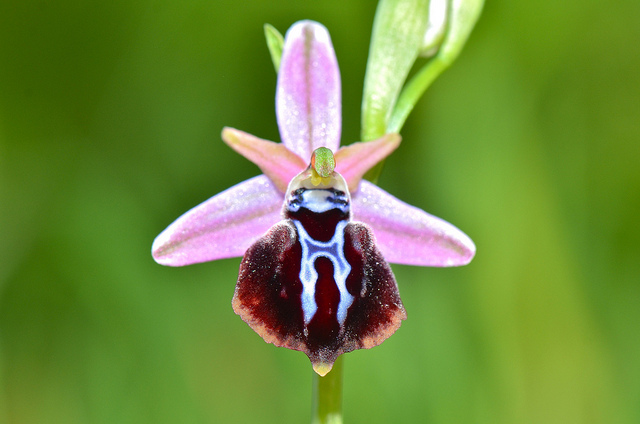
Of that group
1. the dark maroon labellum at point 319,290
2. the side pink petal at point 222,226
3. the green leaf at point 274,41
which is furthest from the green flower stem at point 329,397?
the green leaf at point 274,41

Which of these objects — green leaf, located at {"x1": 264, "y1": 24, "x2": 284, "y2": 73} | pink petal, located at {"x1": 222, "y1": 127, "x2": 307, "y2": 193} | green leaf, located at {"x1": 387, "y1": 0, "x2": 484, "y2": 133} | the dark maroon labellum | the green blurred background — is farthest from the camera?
the green blurred background

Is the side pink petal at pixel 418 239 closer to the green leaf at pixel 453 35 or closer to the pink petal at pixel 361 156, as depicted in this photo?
the pink petal at pixel 361 156

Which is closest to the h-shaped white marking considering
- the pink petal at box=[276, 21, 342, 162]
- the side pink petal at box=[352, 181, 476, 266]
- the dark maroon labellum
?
the dark maroon labellum

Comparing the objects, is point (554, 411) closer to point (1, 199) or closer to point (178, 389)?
point (178, 389)

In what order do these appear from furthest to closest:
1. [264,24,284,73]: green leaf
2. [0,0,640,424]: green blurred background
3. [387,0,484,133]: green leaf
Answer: [0,0,640,424]: green blurred background, [387,0,484,133]: green leaf, [264,24,284,73]: green leaf

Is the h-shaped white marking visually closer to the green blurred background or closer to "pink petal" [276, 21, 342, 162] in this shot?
"pink petal" [276, 21, 342, 162]

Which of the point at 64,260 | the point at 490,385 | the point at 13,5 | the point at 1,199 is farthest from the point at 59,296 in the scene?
the point at 490,385

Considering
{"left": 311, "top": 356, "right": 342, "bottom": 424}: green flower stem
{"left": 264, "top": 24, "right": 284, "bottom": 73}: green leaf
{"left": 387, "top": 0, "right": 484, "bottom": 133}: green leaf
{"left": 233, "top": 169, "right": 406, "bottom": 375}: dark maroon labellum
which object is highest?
{"left": 387, "top": 0, "right": 484, "bottom": 133}: green leaf

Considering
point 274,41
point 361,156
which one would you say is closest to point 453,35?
point 274,41
